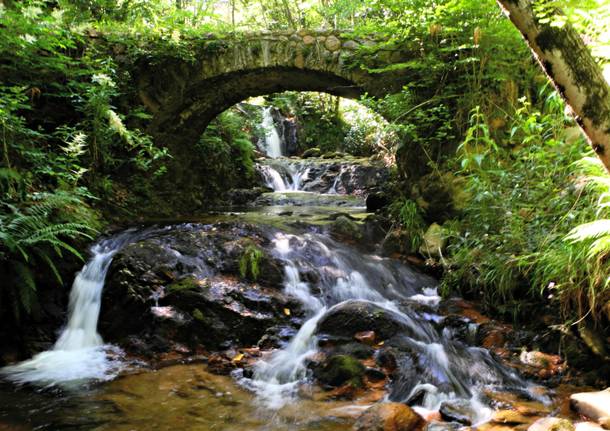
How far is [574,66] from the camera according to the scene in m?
1.69

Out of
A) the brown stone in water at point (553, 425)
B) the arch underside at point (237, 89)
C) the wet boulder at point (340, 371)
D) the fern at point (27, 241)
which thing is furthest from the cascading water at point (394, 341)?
the arch underside at point (237, 89)

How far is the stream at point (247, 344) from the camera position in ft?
10.3

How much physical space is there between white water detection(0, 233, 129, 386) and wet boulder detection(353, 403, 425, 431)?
220 centimetres

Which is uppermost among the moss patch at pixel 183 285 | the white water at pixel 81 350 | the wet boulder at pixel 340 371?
the moss patch at pixel 183 285

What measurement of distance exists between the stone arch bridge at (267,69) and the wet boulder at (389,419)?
5.59 m

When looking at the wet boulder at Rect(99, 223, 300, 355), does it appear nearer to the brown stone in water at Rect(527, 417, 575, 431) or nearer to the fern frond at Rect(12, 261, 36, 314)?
the fern frond at Rect(12, 261, 36, 314)

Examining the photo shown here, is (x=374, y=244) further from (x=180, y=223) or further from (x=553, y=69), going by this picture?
(x=553, y=69)

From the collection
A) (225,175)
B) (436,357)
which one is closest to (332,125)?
(225,175)

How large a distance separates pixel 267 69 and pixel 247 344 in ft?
17.4

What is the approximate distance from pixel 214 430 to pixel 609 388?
2.77m

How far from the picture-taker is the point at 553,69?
1.73 m

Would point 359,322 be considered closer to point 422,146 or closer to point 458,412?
point 458,412

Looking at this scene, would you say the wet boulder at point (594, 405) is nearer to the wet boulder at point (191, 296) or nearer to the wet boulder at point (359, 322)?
the wet boulder at point (359, 322)

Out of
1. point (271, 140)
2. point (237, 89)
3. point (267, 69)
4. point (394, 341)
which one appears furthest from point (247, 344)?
point (271, 140)
